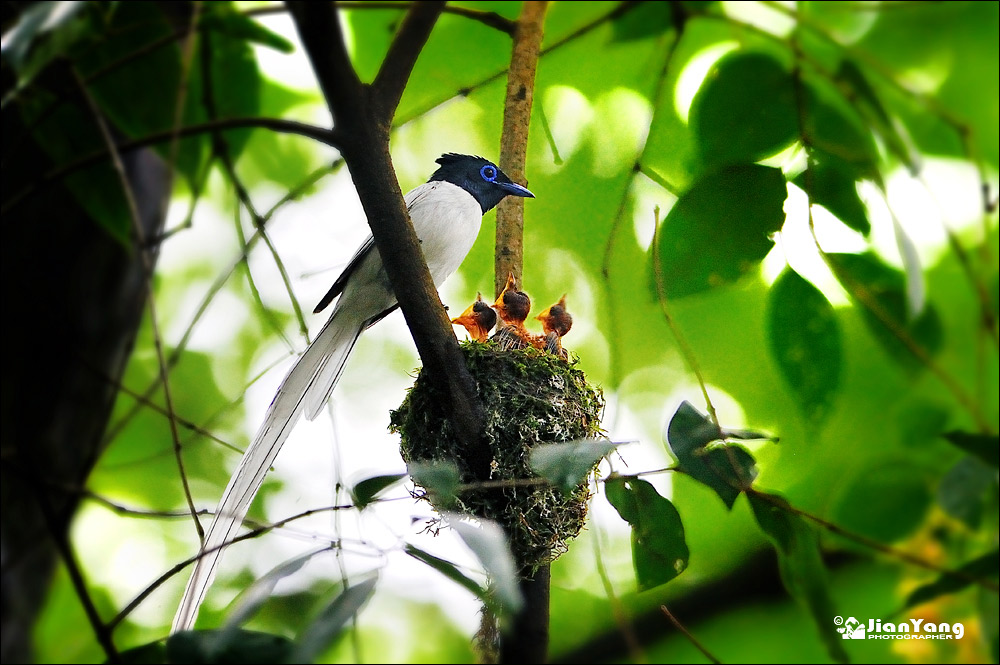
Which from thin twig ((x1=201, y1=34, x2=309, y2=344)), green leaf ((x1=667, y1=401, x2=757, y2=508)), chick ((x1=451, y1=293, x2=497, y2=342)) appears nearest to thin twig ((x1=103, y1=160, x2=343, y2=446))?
thin twig ((x1=201, y1=34, x2=309, y2=344))

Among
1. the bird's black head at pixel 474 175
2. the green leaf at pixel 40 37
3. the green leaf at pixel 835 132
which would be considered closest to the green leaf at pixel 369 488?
the green leaf at pixel 40 37

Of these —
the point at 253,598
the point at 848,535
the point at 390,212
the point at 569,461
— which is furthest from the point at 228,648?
the point at 848,535

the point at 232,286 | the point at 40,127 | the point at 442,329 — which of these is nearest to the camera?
the point at 442,329

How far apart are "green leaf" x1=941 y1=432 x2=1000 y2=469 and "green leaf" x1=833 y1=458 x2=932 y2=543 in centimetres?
59

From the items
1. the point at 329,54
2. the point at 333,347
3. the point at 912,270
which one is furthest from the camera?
the point at 333,347

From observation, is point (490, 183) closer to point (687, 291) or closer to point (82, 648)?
point (687, 291)

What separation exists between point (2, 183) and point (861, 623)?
3.10 m

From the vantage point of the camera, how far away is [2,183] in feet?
8.55

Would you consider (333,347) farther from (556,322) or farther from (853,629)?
(853,629)

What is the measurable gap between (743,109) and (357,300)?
1.33 m

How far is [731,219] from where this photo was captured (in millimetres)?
1965

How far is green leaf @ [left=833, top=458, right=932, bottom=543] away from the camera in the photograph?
2359 millimetres

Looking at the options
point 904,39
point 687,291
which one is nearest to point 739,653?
point 687,291

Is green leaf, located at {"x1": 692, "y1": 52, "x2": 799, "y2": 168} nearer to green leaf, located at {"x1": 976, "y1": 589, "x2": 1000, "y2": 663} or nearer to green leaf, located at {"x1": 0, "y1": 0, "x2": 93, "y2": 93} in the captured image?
green leaf, located at {"x1": 976, "y1": 589, "x2": 1000, "y2": 663}
